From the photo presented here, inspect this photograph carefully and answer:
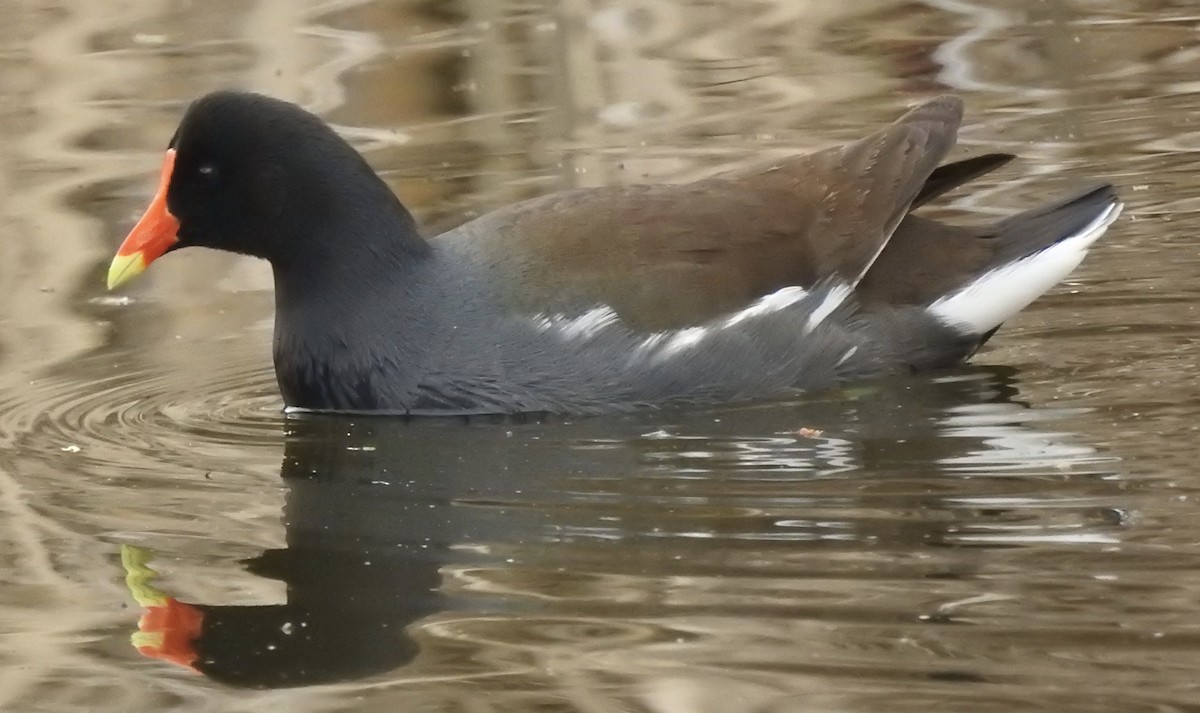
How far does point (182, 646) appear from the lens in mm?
3236

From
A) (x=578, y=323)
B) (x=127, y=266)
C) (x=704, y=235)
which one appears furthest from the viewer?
(x=127, y=266)

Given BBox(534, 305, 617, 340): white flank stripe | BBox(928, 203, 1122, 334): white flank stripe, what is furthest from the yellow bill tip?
BBox(928, 203, 1122, 334): white flank stripe

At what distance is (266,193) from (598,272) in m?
0.84

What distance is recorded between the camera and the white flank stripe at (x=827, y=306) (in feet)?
15.3

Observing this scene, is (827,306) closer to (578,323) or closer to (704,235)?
(704,235)

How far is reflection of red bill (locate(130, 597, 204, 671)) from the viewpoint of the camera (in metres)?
3.20

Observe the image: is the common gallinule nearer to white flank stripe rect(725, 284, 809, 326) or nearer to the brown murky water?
white flank stripe rect(725, 284, 809, 326)

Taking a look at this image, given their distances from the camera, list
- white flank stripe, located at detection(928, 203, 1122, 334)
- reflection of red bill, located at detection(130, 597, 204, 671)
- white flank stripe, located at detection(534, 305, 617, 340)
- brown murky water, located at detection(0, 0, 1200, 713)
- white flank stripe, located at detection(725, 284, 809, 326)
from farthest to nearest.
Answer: white flank stripe, located at detection(928, 203, 1122, 334), white flank stripe, located at detection(725, 284, 809, 326), white flank stripe, located at detection(534, 305, 617, 340), reflection of red bill, located at detection(130, 597, 204, 671), brown murky water, located at detection(0, 0, 1200, 713)

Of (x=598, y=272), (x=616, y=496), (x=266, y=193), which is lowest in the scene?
(x=616, y=496)

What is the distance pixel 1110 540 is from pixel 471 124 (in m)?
4.63

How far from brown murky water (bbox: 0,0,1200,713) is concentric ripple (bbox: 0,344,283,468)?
1 cm

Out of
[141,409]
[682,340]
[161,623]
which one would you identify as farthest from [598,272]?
[161,623]

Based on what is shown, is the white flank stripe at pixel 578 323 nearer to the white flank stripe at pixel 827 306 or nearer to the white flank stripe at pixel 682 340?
the white flank stripe at pixel 682 340

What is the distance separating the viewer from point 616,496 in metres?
3.89
